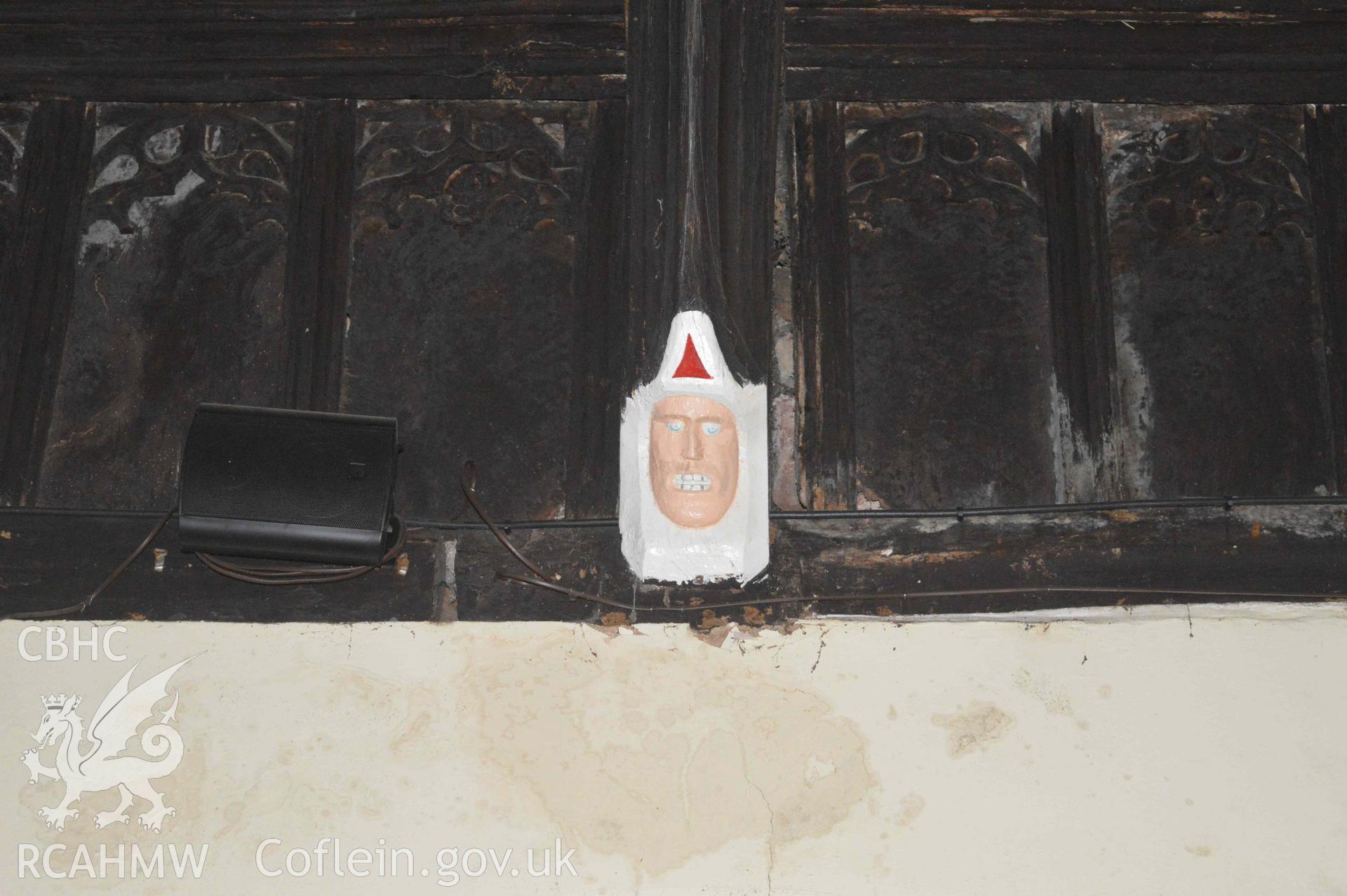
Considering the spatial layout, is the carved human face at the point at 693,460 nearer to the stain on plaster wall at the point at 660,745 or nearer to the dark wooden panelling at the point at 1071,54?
the stain on plaster wall at the point at 660,745

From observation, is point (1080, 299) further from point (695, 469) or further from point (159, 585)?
point (159, 585)

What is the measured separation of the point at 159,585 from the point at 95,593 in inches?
4.7

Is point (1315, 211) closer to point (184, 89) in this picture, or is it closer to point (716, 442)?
point (716, 442)

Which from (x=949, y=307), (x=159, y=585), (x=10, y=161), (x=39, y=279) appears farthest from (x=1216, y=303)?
(x=10, y=161)

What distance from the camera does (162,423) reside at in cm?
270

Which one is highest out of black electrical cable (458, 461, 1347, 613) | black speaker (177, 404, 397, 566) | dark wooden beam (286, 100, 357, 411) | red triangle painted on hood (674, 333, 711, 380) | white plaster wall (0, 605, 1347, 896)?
dark wooden beam (286, 100, 357, 411)

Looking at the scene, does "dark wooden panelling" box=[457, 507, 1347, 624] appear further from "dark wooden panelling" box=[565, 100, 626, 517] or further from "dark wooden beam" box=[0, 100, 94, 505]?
"dark wooden beam" box=[0, 100, 94, 505]

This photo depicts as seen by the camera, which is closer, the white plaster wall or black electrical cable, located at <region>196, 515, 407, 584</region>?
the white plaster wall

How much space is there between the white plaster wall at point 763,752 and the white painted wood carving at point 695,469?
Result: 173 millimetres

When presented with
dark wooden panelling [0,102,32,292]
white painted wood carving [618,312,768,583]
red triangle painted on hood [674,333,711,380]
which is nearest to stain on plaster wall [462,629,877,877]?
white painted wood carving [618,312,768,583]

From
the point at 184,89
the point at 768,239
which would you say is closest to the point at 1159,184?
the point at 768,239

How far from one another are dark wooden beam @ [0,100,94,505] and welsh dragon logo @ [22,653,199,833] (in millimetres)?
509

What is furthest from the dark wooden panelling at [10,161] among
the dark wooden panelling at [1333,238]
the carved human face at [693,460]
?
the dark wooden panelling at [1333,238]

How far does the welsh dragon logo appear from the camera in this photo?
2.36 meters
